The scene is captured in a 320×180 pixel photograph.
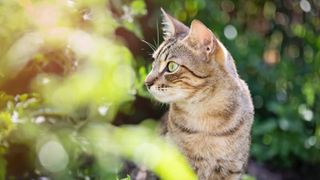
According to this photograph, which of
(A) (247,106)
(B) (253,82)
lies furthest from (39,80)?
(B) (253,82)

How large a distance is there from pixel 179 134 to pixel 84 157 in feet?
Answer: 1.49

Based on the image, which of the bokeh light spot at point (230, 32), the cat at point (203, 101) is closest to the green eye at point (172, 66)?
the cat at point (203, 101)

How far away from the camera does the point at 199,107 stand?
278cm

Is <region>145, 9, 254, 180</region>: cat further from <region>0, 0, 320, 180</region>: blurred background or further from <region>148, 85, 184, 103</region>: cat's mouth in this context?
<region>0, 0, 320, 180</region>: blurred background

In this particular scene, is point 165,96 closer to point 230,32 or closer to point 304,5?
point 230,32

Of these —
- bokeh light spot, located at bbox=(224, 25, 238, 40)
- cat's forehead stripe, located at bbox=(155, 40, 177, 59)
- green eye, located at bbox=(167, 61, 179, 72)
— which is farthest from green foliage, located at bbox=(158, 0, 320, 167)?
green eye, located at bbox=(167, 61, 179, 72)

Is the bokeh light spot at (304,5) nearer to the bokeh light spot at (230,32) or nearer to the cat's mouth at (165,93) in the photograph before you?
the bokeh light spot at (230,32)

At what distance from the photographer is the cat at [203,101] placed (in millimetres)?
2658

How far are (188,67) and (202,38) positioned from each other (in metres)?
0.13

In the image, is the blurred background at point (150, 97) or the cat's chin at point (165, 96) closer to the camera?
the blurred background at point (150, 97)

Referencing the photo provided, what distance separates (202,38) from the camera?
8.64 feet

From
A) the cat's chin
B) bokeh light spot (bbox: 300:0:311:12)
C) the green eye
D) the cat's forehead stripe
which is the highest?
the cat's forehead stripe

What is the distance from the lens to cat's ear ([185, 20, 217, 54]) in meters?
2.58

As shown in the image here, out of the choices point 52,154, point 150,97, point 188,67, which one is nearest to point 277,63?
point 150,97
